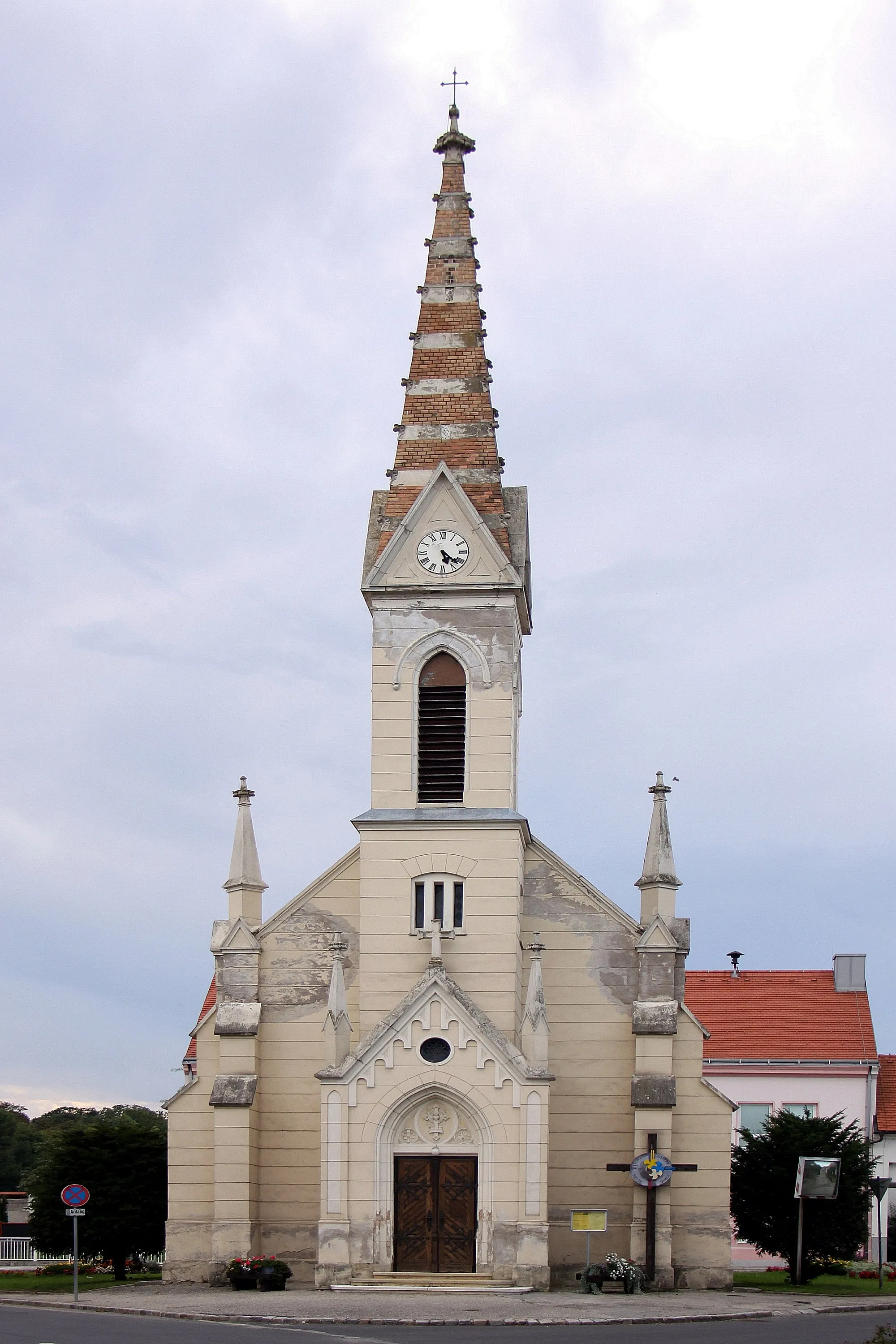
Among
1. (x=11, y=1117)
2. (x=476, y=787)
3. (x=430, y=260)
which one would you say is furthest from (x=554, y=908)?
(x=11, y=1117)

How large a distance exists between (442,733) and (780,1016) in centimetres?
2831

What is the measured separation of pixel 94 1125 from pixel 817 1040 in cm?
2905

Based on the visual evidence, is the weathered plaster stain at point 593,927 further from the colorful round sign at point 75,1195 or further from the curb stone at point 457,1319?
the colorful round sign at point 75,1195

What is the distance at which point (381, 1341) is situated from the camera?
979 inches

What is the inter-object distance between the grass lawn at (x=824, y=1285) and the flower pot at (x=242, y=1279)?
36.2ft

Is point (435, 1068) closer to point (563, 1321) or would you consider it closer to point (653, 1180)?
point (653, 1180)

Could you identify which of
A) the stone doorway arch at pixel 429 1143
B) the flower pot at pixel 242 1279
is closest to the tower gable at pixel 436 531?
the stone doorway arch at pixel 429 1143

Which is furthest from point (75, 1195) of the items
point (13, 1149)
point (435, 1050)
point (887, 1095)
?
point (13, 1149)

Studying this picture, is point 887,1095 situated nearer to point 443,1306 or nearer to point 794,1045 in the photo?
point 794,1045

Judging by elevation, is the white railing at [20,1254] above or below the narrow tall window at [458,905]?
below

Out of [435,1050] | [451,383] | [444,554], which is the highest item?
[451,383]

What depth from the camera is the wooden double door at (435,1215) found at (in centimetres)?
3594

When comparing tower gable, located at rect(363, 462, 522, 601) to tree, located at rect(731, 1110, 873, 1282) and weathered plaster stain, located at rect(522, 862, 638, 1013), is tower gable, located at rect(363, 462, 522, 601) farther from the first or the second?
tree, located at rect(731, 1110, 873, 1282)

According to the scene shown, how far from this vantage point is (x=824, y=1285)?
41406mm
